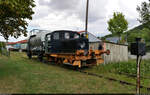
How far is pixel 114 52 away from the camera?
504 inches

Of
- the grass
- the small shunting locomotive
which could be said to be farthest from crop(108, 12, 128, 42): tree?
the grass

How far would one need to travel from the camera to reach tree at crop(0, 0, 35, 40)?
6135 millimetres

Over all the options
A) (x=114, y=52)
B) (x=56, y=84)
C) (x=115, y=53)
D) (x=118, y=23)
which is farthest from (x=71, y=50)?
(x=118, y=23)

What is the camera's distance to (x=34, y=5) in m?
7.79

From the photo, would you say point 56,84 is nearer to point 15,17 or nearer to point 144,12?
point 15,17

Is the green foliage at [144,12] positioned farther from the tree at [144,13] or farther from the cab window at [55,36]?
the cab window at [55,36]

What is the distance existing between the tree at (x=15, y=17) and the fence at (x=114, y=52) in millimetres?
6649

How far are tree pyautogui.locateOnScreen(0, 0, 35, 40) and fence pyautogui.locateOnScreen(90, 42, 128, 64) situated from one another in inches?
262

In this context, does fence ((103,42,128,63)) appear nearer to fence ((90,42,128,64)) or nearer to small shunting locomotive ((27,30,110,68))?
fence ((90,42,128,64))

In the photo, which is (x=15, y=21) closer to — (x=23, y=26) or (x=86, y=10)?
(x=23, y=26)

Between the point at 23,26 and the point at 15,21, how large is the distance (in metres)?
0.50

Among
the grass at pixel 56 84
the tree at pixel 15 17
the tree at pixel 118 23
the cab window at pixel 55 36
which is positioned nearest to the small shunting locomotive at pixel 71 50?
the cab window at pixel 55 36

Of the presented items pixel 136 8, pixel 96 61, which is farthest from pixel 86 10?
pixel 96 61

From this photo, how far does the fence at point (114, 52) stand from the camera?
11.8 m
